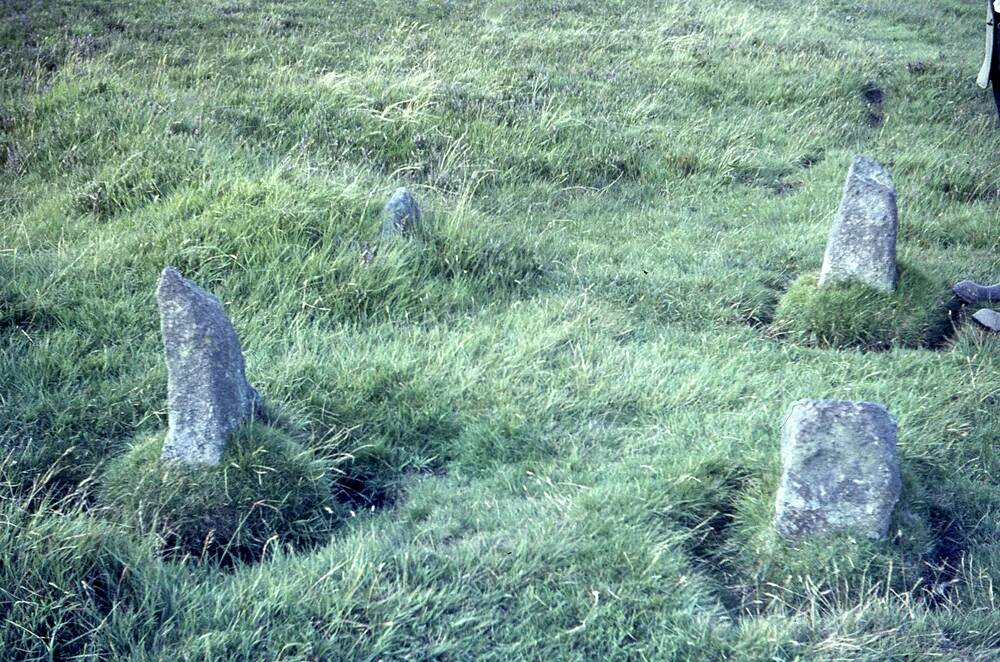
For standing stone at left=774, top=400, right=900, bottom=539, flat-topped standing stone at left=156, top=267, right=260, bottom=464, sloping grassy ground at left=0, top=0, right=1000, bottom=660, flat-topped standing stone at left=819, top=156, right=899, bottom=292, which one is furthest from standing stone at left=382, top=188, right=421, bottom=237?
standing stone at left=774, top=400, right=900, bottom=539

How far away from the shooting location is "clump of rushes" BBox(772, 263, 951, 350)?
20.7 ft

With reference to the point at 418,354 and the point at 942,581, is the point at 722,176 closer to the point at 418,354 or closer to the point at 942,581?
the point at 418,354

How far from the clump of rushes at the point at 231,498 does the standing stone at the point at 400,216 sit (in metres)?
2.55

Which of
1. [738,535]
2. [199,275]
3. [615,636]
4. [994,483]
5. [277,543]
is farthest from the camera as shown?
[199,275]

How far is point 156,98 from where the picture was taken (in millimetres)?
8828

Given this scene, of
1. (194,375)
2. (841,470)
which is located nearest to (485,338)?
(194,375)

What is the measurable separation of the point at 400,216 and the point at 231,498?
309cm

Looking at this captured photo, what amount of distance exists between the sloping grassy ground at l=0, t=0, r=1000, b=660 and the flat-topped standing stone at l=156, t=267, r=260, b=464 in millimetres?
500

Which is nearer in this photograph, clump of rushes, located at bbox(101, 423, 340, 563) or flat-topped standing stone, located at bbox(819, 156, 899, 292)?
clump of rushes, located at bbox(101, 423, 340, 563)

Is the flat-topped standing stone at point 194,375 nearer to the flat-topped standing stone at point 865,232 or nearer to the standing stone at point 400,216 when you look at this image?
the standing stone at point 400,216

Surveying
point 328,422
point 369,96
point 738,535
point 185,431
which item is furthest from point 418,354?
point 369,96

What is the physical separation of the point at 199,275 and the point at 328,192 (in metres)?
1.26

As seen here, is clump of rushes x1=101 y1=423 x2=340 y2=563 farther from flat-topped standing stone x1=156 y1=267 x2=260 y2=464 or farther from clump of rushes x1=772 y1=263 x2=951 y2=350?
clump of rushes x1=772 y1=263 x2=951 y2=350

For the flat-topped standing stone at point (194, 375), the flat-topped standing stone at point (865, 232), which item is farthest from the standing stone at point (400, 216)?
the flat-topped standing stone at point (865, 232)
